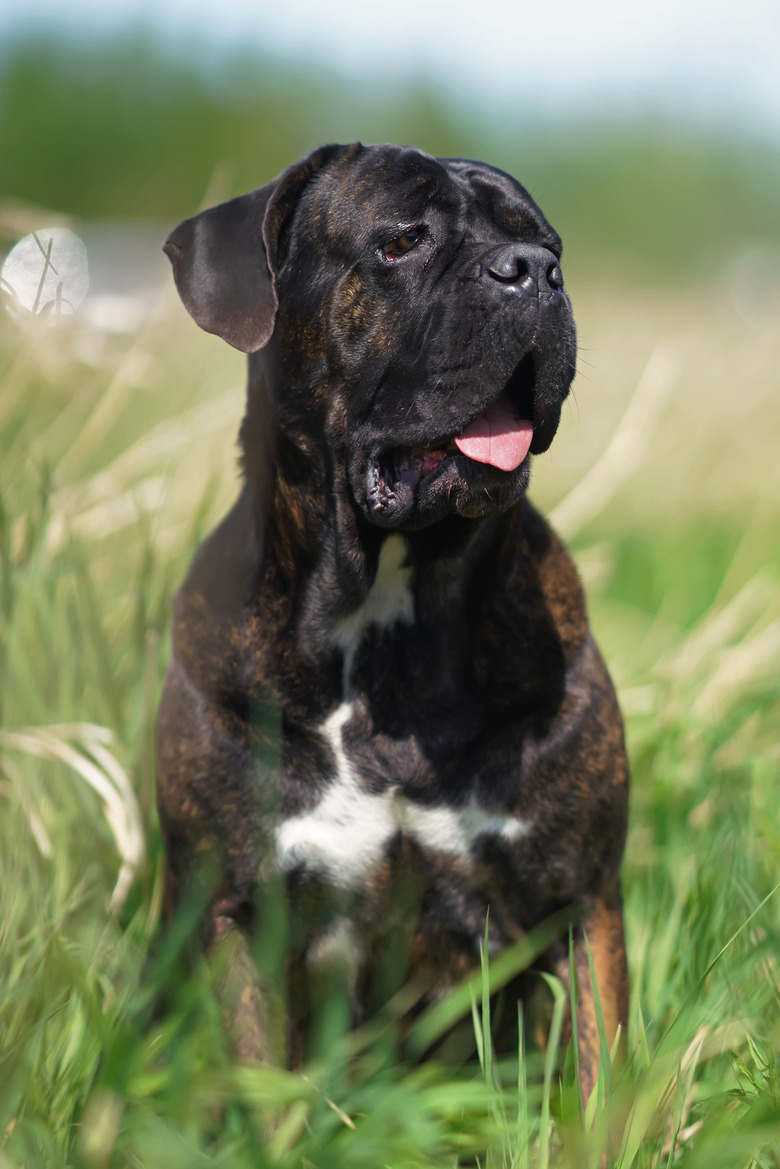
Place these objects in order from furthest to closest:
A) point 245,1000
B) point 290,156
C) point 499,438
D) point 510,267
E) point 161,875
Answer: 1. point 290,156
2. point 161,875
3. point 245,1000
4. point 499,438
5. point 510,267

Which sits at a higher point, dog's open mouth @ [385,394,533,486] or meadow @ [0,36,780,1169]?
dog's open mouth @ [385,394,533,486]

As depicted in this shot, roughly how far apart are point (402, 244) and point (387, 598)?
0.69 meters

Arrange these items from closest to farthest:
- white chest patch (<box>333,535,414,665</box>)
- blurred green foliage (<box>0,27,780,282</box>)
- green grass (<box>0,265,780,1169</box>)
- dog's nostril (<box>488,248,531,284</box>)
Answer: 1. green grass (<box>0,265,780,1169</box>)
2. dog's nostril (<box>488,248,531,284</box>)
3. white chest patch (<box>333,535,414,665</box>)
4. blurred green foliage (<box>0,27,780,282</box>)

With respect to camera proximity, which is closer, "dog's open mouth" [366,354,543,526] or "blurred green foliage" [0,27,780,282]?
"dog's open mouth" [366,354,543,526]

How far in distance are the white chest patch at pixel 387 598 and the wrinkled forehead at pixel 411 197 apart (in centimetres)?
61

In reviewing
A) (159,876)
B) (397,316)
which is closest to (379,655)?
(397,316)

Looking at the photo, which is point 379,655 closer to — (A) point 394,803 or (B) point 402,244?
(A) point 394,803

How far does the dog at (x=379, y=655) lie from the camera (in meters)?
2.17

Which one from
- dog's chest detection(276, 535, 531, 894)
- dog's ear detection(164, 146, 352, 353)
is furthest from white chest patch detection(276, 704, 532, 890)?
dog's ear detection(164, 146, 352, 353)

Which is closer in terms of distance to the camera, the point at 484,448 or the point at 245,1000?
the point at 484,448

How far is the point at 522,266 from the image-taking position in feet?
6.71

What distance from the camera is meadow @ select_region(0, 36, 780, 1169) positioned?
1.72m

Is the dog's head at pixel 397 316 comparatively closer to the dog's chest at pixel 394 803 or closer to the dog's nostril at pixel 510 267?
the dog's nostril at pixel 510 267

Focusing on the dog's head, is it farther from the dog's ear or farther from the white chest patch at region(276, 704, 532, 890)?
the white chest patch at region(276, 704, 532, 890)
